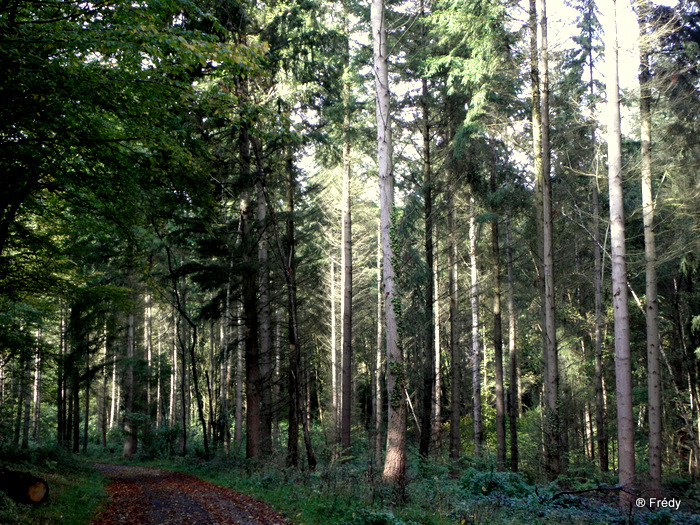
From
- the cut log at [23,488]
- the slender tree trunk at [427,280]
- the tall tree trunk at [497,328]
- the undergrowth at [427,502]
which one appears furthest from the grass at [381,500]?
the tall tree trunk at [497,328]

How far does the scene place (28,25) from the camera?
5.80 metres

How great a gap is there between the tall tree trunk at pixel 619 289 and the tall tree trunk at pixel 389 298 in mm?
4387

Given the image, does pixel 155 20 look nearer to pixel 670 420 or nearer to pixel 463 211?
pixel 463 211

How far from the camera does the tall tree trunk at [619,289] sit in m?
8.95

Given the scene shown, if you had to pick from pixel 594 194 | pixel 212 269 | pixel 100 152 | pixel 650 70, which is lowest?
pixel 212 269

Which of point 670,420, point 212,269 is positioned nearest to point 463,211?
point 212,269

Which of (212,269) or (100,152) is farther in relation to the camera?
(212,269)

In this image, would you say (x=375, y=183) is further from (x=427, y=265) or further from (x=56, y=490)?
(x=56, y=490)

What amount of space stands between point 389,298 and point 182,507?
554cm

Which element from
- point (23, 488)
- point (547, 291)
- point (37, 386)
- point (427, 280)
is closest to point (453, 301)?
point (427, 280)

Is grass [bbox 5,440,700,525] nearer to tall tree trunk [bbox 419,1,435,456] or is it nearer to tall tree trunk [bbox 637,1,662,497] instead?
tall tree trunk [bbox 637,1,662,497]

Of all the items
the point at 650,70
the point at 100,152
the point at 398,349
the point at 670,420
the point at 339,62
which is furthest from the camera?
the point at 670,420

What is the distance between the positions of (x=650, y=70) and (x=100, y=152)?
14.0m

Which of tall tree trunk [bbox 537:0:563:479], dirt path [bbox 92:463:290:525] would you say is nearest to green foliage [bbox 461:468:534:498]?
tall tree trunk [bbox 537:0:563:479]
